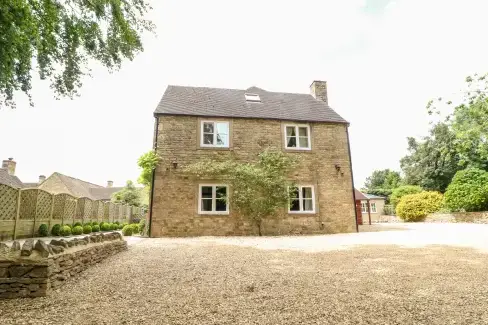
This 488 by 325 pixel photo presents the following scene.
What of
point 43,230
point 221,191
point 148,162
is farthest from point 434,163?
point 43,230

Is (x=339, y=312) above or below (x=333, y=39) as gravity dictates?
below

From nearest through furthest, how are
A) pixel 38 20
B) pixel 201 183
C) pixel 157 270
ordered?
pixel 38 20 → pixel 157 270 → pixel 201 183

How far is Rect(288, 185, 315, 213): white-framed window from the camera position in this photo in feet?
43.7

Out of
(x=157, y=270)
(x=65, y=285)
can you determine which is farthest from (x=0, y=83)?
(x=157, y=270)

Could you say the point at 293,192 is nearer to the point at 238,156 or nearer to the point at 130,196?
the point at 238,156

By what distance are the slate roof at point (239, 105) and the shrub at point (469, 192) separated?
1647cm

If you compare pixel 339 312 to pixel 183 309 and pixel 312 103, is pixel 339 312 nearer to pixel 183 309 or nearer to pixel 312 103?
pixel 183 309

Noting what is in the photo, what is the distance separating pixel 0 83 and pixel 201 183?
8.11 metres

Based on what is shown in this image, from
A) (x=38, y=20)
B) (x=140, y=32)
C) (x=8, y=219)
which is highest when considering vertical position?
(x=140, y=32)

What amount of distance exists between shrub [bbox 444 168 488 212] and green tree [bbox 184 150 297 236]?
762 inches

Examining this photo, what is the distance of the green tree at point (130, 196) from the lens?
3200cm

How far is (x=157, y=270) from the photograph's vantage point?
508cm

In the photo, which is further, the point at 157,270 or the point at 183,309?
the point at 157,270

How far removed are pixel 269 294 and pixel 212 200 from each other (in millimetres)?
9307
